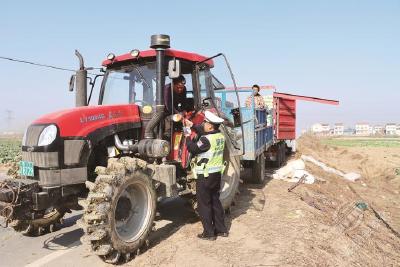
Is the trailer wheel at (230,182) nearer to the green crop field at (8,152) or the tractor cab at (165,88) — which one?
the tractor cab at (165,88)

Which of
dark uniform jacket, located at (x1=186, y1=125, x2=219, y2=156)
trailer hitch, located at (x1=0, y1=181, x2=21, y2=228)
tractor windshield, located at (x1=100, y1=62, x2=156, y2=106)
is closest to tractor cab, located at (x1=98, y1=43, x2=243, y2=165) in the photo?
tractor windshield, located at (x1=100, y1=62, x2=156, y2=106)

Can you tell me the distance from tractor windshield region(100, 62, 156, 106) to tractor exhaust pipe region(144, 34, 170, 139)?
0.22 metres

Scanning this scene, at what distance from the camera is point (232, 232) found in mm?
6422

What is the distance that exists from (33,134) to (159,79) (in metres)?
1.86

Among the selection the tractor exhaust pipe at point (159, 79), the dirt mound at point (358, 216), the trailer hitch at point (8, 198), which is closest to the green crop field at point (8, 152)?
the trailer hitch at point (8, 198)

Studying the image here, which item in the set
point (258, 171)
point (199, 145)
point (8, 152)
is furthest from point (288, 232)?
point (8, 152)

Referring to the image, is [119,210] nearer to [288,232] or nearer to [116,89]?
[116,89]

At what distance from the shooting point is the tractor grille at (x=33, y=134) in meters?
5.14

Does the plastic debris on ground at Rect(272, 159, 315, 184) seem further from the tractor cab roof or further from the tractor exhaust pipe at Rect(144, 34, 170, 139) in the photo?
the tractor exhaust pipe at Rect(144, 34, 170, 139)

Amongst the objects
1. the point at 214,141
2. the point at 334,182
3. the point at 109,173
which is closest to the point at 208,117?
the point at 214,141

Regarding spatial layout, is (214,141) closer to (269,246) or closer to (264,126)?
(269,246)

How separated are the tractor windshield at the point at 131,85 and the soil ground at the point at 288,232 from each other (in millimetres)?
2110

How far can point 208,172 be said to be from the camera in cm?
596

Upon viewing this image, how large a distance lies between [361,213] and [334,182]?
370 cm
